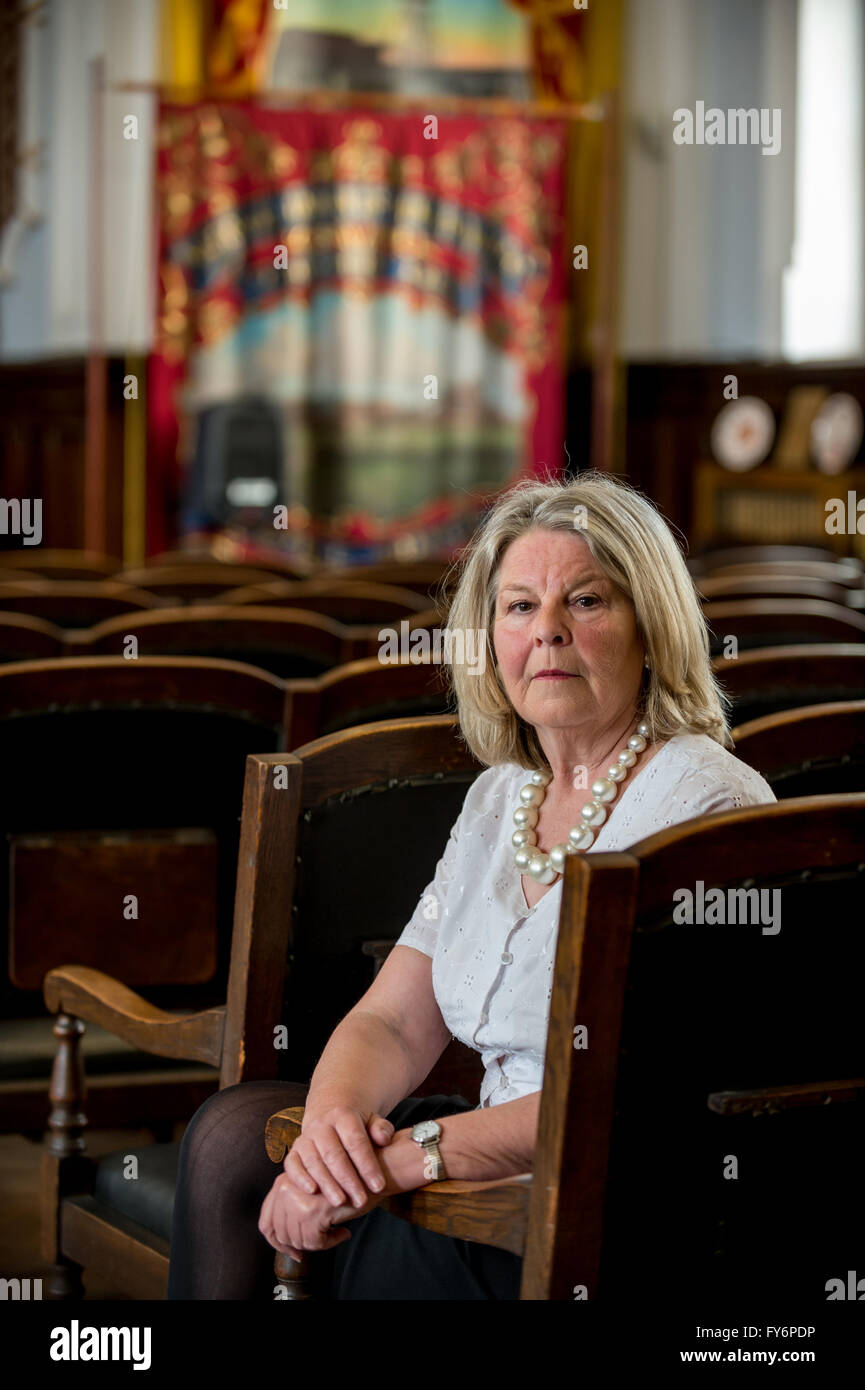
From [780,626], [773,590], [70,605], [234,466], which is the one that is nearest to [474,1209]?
[780,626]

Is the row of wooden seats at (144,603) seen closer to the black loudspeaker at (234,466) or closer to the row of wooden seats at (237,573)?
the row of wooden seats at (237,573)

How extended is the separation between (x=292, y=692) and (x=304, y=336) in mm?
7447

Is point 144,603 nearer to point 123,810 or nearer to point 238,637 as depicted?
point 238,637

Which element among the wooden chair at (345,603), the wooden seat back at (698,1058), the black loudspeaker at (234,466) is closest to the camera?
the wooden seat back at (698,1058)

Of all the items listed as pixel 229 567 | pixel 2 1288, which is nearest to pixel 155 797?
pixel 2 1288

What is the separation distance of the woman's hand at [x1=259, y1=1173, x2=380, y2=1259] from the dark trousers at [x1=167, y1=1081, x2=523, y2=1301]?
5 cm

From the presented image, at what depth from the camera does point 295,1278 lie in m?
1.53

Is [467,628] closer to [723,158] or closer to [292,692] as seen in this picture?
[292,692]

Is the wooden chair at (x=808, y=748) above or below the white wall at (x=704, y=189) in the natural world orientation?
below

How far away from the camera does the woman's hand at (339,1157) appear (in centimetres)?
147

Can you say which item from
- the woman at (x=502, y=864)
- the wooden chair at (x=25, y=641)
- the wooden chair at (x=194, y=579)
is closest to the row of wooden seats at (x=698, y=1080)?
the woman at (x=502, y=864)

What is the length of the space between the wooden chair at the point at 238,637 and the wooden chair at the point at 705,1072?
1794mm

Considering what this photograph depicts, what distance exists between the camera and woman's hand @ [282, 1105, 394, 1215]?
4.82ft

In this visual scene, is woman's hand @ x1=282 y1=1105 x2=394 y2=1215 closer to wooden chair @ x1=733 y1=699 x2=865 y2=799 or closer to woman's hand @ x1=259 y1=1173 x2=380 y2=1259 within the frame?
woman's hand @ x1=259 y1=1173 x2=380 y2=1259
